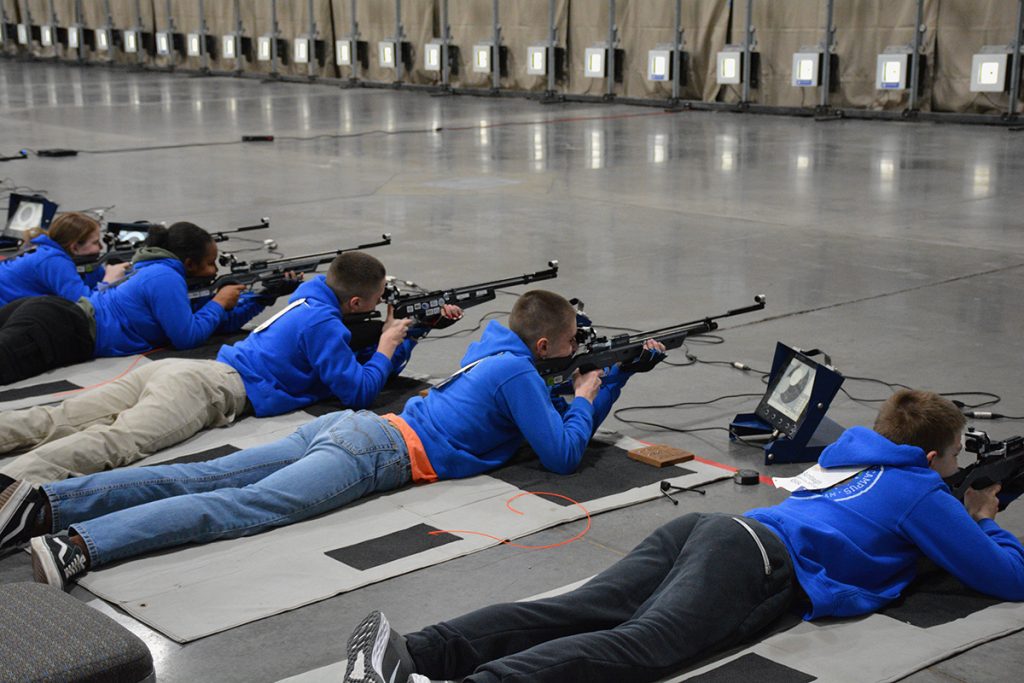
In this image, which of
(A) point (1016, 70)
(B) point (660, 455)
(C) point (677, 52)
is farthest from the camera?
(C) point (677, 52)

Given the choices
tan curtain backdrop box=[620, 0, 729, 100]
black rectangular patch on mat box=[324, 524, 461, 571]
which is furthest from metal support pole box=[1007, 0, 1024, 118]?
black rectangular patch on mat box=[324, 524, 461, 571]

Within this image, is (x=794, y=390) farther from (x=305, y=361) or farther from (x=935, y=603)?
(x=305, y=361)

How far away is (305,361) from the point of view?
583cm

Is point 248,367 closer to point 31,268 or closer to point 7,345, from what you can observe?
point 7,345

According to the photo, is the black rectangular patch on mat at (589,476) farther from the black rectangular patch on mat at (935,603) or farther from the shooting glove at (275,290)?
the shooting glove at (275,290)

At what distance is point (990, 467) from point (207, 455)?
3.23 metres

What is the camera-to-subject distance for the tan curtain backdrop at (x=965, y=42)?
17650 mm

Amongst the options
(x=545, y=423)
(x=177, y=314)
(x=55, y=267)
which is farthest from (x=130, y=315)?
(x=545, y=423)

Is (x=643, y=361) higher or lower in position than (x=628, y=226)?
higher

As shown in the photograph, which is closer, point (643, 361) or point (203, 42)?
point (643, 361)

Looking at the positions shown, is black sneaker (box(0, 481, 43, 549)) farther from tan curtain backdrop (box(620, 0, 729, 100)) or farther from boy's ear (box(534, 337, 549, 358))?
tan curtain backdrop (box(620, 0, 729, 100))

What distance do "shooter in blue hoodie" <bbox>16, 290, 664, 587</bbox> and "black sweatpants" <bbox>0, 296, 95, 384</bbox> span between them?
2.30 m

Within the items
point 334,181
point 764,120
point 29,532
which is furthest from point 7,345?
point 764,120

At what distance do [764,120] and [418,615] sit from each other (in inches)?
653
